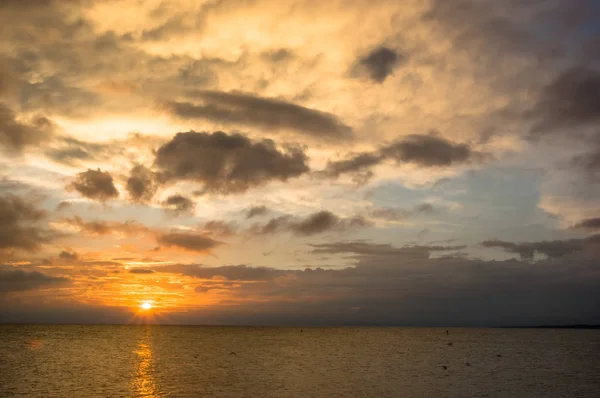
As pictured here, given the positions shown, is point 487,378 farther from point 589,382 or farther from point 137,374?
point 137,374

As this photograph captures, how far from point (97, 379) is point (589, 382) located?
80879 mm

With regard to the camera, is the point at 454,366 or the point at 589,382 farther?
the point at 454,366

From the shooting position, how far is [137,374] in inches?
3440

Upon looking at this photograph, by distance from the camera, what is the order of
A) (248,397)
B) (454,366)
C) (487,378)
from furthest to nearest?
(454,366)
(487,378)
(248,397)

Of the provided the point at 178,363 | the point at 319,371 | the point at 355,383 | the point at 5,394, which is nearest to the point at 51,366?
the point at 178,363

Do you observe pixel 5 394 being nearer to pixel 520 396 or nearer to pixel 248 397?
pixel 248 397

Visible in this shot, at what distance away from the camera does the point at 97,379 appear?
263 feet

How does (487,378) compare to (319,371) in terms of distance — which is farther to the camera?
(319,371)

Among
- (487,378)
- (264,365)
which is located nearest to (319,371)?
(264,365)

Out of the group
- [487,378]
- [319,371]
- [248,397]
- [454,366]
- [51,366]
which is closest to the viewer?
[248,397]

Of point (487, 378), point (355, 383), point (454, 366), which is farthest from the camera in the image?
point (454, 366)

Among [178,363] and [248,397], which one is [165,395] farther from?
[178,363]

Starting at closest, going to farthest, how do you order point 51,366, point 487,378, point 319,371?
point 487,378, point 319,371, point 51,366

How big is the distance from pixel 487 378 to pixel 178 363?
6470cm
